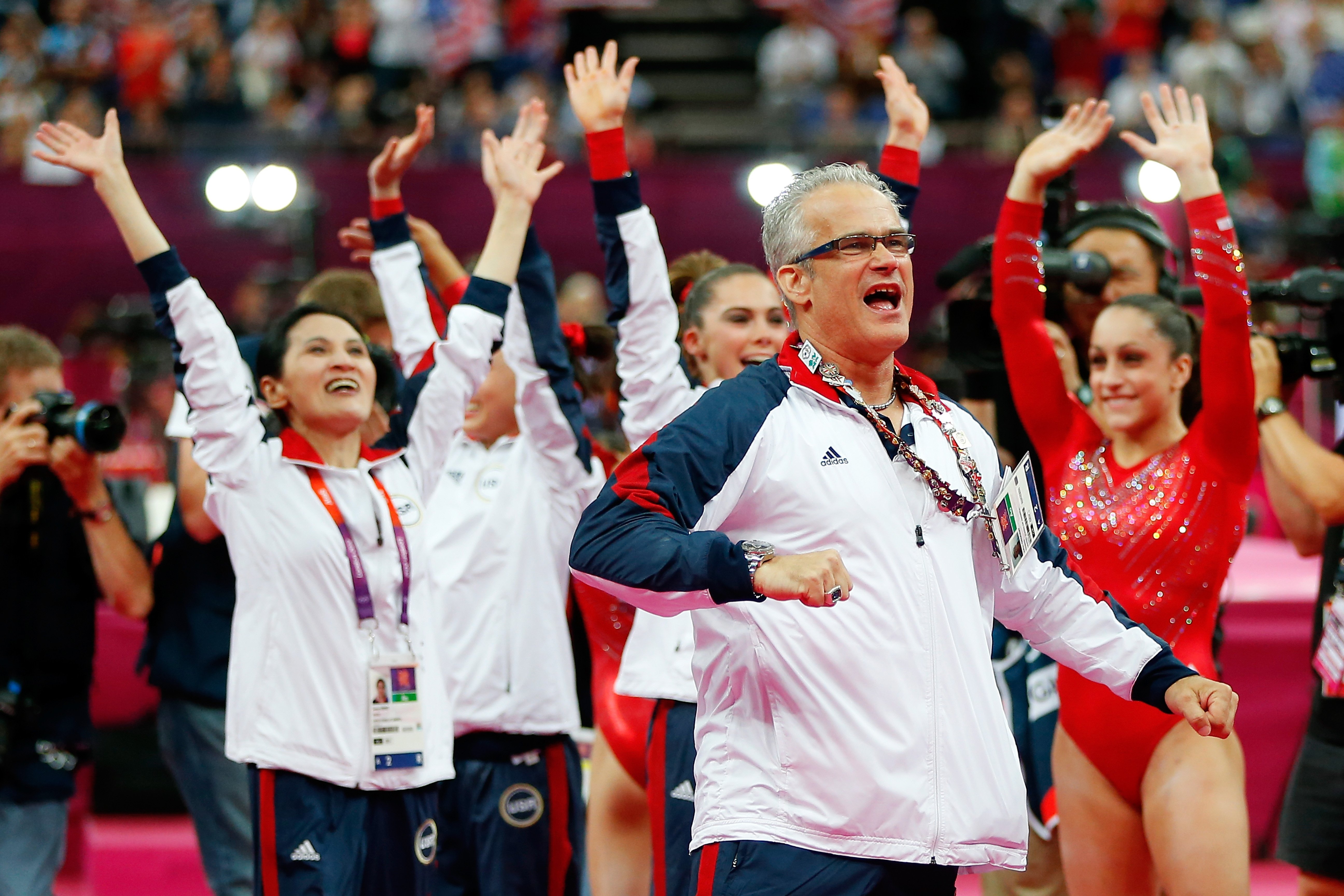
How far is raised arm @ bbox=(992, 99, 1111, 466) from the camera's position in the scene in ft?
12.3

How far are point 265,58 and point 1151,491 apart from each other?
38.1 feet

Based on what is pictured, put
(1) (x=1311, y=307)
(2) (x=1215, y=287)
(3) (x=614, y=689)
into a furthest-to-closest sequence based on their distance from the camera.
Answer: (3) (x=614, y=689) < (1) (x=1311, y=307) < (2) (x=1215, y=287)

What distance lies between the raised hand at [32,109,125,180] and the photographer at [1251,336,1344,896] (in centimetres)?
294

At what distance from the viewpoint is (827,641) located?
8.36ft

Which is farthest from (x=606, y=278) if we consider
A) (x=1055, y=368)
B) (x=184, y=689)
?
(x=184, y=689)

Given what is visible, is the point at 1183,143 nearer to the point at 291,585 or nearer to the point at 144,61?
the point at 291,585

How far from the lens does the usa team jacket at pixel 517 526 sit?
423 centimetres

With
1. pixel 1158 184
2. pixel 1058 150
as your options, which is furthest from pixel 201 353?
pixel 1158 184

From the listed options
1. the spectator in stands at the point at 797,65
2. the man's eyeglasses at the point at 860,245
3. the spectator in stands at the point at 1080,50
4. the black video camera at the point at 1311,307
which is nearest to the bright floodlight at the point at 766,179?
the spectator in stands at the point at 797,65

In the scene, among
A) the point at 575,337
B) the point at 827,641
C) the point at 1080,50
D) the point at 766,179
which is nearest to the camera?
the point at 827,641

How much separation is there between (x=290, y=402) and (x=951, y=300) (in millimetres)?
1809

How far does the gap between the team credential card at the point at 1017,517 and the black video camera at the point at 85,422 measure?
239cm

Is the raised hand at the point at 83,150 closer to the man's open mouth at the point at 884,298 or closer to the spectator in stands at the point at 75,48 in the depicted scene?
the man's open mouth at the point at 884,298

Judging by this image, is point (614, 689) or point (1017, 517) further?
point (614, 689)
